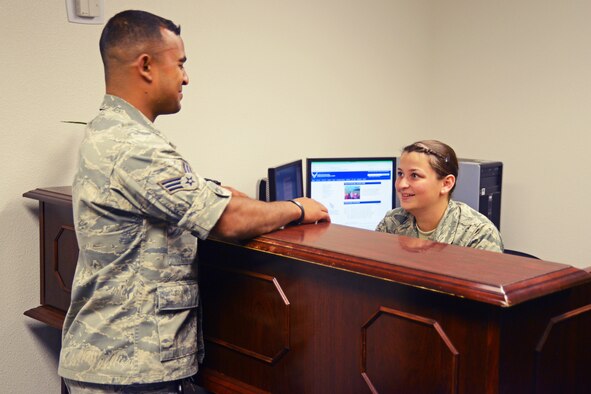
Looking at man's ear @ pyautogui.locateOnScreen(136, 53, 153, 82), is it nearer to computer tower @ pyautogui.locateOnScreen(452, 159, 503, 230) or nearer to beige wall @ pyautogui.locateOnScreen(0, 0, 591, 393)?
beige wall @ pyautogui.locateOnScreen(0, 0, 591, 393)

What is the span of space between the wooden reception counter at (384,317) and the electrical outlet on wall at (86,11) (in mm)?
1024

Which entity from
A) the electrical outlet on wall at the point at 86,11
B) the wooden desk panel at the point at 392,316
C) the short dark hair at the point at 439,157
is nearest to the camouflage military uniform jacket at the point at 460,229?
the short dark hair at the point at 439,157

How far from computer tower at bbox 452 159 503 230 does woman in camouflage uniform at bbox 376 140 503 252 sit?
96 centimetres

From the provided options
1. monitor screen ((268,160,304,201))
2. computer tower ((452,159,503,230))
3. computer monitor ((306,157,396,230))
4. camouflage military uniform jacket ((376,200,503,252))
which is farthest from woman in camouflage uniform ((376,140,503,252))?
computer tower ((452,159,503,230))

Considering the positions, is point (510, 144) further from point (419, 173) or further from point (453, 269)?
point (453, 269)

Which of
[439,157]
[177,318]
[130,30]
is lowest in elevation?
[177,318]

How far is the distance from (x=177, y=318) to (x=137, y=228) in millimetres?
215

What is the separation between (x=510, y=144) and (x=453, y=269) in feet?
7.86

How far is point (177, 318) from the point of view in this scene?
4.79 ft

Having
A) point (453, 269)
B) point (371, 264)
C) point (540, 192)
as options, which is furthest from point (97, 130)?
point (540, 192)

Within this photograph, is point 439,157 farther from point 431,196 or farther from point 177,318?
point 177,318

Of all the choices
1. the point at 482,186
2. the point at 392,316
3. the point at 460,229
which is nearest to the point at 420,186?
the point at 460,229

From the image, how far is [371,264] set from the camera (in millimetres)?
1240

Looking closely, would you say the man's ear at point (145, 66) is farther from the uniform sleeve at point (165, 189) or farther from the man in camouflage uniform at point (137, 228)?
the uniform sleeve at point (165, 189)
